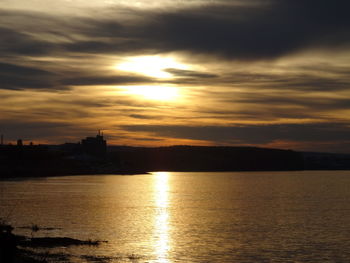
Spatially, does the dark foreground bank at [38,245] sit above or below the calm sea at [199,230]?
above

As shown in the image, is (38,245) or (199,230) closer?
(38,245)

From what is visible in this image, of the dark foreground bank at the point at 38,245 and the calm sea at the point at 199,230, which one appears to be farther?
the calm sea at the point at 199,230

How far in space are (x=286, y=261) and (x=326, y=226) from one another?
2975 cm

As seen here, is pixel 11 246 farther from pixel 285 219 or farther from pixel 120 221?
pixel 285 219

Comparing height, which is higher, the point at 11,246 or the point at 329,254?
the point at 11,246

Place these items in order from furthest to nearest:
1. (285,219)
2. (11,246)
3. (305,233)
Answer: (285,219)
(305,233)
(11,246)

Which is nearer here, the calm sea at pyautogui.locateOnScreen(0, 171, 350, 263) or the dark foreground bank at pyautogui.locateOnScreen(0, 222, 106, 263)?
the dark foreground bank at pyautogui.locateOnScreen(0, 222, 106, 263)

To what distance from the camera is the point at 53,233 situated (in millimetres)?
61875

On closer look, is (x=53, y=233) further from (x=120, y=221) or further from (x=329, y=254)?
(x=329, y=254)

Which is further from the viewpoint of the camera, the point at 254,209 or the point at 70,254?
the point at 254,209

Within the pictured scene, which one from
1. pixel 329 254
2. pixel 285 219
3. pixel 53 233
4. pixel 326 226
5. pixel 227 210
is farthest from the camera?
pixel 227 210

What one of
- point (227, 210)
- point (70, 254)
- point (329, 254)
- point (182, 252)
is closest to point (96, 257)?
point (70, 254)

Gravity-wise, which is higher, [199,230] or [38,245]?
[38,245]

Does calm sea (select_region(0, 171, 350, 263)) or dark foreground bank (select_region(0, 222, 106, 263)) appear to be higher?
dark foreground bank (select_region(0, 222, 106, 263))
